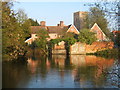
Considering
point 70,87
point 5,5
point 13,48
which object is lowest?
point 70,87

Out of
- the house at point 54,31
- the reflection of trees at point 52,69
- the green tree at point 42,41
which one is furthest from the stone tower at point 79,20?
the reflection of trees at point 52,69

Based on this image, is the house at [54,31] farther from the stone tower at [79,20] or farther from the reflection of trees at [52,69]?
the reflection of trees at [52,69]

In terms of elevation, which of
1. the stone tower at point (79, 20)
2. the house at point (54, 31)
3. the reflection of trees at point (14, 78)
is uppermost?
the stone tower at point (79, 20)

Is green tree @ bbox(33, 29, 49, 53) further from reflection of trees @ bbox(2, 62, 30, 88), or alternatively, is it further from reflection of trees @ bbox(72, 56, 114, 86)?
reflection of trees @ bbox(2, 62, 30, 88)

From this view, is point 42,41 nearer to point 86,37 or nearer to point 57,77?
point 86,37

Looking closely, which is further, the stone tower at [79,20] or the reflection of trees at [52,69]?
the stone tower at [79,20]

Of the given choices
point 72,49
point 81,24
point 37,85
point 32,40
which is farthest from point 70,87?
→ point 81,24

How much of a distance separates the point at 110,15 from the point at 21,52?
19.0m

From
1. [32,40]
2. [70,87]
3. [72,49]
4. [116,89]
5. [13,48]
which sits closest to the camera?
[116,89]

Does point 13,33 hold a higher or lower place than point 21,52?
higher

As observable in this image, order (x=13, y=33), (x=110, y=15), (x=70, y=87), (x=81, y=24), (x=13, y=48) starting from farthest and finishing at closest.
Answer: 1. (x=81, y=24)
2. (x=13, y=48)
3. (x=13, y=33)
4. (x=70, y=87)
5. (x=110, y=15)

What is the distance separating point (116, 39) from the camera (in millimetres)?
7695

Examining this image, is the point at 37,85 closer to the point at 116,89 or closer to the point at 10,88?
the point at 10,88

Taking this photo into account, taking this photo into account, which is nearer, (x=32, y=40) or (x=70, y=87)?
(x=70, y=87)
